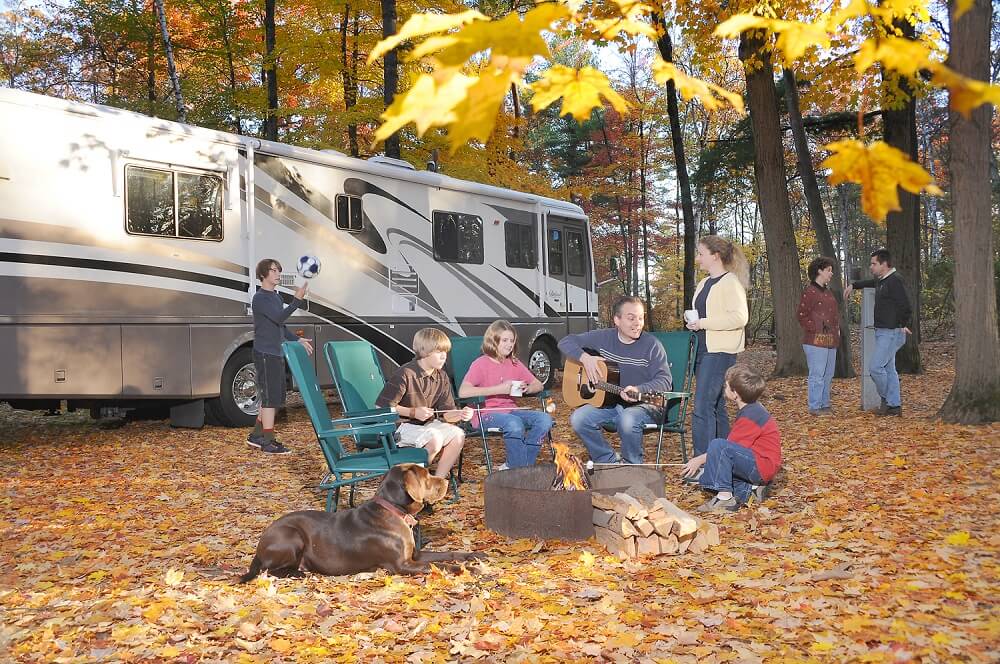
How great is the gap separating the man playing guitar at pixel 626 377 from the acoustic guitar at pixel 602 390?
0.09ft

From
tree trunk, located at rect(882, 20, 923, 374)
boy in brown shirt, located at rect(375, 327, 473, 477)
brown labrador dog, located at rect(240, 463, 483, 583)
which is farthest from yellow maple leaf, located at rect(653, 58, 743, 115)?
tree trunk, located at rect(882, 20, 923, 374)

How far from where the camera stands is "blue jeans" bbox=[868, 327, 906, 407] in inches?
328

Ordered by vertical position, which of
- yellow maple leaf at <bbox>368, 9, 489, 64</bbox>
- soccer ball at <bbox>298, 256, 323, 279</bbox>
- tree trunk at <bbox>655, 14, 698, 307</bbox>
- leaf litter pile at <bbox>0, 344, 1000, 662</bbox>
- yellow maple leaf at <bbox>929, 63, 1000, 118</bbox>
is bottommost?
leaf litter pile at <bbox>0, 344, 1000, 662</bbox>

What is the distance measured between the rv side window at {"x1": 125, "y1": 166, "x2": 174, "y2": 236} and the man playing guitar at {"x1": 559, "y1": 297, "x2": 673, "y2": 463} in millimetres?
4607

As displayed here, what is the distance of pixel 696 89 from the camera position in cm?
185

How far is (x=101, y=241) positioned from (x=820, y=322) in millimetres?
7045

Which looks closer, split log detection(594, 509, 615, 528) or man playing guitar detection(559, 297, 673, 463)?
split log detection(594, 509, 615, 528)

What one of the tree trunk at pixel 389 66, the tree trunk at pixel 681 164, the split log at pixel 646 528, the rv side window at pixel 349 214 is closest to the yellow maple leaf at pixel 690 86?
the split log at pixel 646 528

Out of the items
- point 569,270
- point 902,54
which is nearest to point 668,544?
point 902,54

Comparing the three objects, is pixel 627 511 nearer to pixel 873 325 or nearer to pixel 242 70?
pixel 873 325

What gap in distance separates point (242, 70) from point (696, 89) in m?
22.6

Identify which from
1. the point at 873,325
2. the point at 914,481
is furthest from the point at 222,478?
the point at 873,325

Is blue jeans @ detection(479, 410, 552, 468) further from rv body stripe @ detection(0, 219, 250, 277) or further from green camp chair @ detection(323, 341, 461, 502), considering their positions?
rv body stripe @ detection(0, 219, 250, 277)

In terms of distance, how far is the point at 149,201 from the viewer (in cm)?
834
